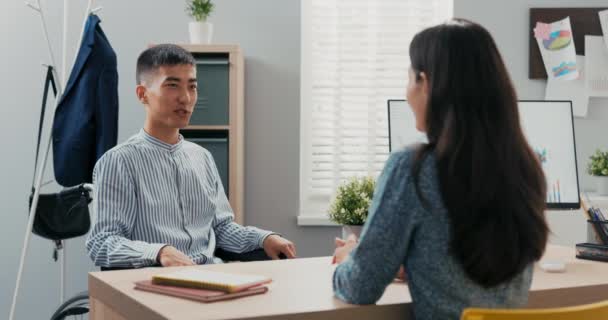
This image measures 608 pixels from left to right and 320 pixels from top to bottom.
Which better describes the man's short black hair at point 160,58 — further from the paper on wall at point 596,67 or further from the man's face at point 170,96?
the paper on wall at point 596,67

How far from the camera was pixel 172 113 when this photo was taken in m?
2.56

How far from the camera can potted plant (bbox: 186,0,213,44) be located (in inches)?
148

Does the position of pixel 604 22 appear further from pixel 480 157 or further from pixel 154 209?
pixel 480 157

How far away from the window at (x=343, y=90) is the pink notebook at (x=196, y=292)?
2.48m

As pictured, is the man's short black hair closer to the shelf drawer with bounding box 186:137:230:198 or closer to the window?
the shelf drawer with bounding box 186:137:230:198

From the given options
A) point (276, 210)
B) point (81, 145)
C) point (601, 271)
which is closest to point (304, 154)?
point (276, 210)

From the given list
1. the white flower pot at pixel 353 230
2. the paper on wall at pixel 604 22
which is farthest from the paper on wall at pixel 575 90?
the white flower pot at pixel 353 230

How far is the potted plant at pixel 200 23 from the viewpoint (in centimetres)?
375

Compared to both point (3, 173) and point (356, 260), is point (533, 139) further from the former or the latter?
point (3, 173)

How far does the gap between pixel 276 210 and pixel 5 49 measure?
5.24ft

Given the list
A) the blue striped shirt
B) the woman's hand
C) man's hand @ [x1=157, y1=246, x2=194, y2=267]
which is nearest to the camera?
the woman's hand

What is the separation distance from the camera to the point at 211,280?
66.5 inches

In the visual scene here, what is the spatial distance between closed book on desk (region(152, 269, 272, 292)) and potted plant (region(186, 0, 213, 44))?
214 cm

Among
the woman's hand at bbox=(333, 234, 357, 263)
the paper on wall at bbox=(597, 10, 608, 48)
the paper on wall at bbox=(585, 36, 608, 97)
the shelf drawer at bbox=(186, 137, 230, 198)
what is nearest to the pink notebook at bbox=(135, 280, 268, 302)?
the woman's hand at bbox=(333, 234, 357, 263)
